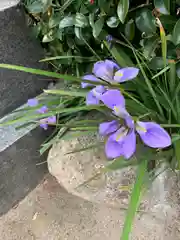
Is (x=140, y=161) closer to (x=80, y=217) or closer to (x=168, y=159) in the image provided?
(x=168, y=159)

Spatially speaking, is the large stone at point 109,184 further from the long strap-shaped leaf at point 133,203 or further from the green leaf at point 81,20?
the green leaf at point 81,20

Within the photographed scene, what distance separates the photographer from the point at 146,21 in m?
0.89

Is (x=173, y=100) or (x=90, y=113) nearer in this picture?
(x=173, y=100)

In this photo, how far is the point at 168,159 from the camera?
845mm

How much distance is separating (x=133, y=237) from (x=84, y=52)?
536 mm

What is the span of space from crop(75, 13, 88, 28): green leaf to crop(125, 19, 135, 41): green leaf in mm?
110

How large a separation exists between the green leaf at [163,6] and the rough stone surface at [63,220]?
483 mm

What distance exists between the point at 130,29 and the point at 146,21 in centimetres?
7

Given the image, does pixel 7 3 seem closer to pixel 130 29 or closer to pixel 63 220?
pixel 130 29

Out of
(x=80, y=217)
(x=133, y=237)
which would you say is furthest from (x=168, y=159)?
(x=80, y=217)

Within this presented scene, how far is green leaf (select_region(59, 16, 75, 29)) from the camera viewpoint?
1006 mm

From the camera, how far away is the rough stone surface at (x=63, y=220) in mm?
1026

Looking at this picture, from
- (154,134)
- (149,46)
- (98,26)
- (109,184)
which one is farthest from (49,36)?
(154,134)

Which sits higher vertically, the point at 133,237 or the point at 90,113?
the point at 90,113
